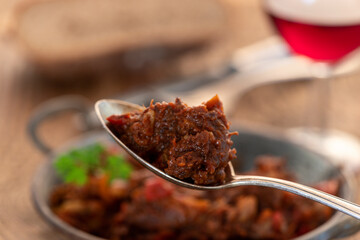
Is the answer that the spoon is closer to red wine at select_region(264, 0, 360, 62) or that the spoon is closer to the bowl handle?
the bowl handle

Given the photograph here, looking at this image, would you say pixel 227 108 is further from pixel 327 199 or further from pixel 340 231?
pixel 327 199

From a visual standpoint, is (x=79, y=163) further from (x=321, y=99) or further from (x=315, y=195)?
(x=321, y=99)

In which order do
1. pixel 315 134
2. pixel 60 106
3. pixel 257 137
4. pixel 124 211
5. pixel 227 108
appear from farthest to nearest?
1. pixel 227 108
2. pixel 315 134
3. pixel 60 106
4. pixel 257 137
5. pixel 124 211

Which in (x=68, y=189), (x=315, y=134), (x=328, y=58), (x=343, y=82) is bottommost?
(x=68, y=189)

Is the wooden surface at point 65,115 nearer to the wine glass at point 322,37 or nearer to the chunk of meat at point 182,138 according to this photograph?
the wine glass at point 322,37

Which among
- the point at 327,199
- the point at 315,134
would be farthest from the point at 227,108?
the point at 327,199

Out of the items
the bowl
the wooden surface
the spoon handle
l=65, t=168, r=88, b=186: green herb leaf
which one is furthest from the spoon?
the wooden surface
